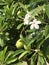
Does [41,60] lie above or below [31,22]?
below

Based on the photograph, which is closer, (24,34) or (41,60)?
(41,60)

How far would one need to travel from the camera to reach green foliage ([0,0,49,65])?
5.91 ft

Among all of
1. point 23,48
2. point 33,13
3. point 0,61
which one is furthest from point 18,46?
point 33,13

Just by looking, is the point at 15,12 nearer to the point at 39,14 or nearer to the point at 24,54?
the point at 39,14

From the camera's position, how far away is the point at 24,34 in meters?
1.94

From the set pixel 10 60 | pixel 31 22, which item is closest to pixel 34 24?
pixel 31 22

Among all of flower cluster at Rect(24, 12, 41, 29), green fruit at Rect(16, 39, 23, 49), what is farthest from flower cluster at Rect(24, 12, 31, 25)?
green fruit at Rect(16, 39, 23, 49)

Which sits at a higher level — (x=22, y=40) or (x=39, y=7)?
(x=39, y=7)

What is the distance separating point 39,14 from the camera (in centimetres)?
185

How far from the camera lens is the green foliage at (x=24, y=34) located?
5.91ft

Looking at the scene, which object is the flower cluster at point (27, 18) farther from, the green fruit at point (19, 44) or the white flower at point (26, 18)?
the green fruit at point (19, 44)

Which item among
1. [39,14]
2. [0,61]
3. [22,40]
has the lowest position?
[0,61]

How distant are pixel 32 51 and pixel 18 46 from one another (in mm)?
113

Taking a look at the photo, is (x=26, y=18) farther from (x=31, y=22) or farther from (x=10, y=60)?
(x=10, y=60)
